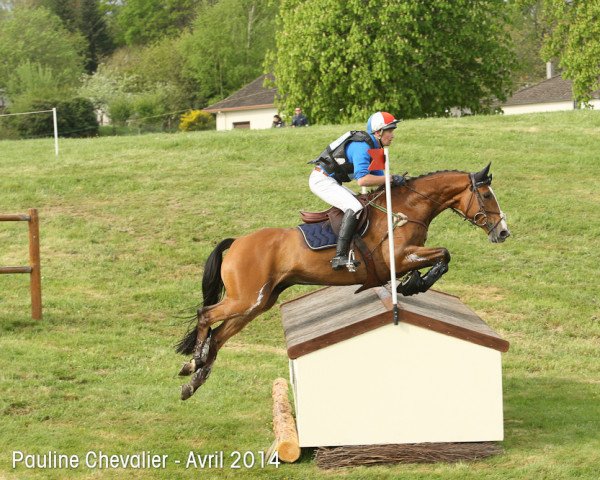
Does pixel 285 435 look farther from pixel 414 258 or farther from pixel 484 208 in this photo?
pixel 484 208

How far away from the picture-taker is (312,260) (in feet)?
28.4

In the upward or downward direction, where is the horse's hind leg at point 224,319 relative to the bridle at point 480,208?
downward

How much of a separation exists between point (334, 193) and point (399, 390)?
1900 millimetres

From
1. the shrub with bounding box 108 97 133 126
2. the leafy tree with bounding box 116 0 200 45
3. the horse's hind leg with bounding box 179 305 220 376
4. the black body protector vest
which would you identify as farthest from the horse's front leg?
the leafy tree with bounding box 116 0 200 45

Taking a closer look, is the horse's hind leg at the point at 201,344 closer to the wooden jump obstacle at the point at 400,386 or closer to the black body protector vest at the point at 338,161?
the wooden jump obstacle at the point at 400,386

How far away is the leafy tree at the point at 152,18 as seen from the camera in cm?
7862

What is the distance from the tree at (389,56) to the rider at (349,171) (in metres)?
24.2

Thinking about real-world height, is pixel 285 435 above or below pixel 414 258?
below

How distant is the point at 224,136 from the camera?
79.5 feet

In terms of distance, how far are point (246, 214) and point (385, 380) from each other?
10610mm

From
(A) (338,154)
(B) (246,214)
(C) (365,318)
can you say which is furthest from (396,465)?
(B) (246,214)

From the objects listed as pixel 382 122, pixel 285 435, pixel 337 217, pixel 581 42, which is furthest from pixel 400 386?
pixel 581 42

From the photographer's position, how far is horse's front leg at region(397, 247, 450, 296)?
8484mm

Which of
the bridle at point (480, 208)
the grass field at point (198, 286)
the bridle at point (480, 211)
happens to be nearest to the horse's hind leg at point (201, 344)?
the grass field at point (198, 286)
